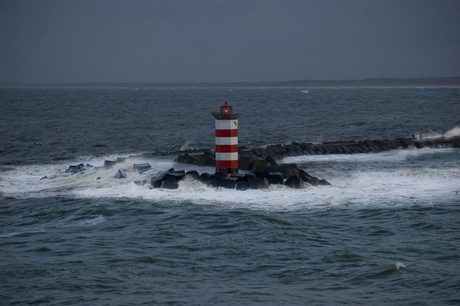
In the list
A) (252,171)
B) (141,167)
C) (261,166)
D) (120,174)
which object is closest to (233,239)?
(261,166)

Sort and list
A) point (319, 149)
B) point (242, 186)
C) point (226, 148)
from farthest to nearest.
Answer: point (319, 149)
point (226, 148)
point (242, 186)

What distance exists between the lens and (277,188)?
1154 centimetres

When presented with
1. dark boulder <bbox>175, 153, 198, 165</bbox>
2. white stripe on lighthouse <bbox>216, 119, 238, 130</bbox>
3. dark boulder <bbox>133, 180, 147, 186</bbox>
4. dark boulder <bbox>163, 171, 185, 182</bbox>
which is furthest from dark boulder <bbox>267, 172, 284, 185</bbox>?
dark boulder <bbox>175, 153, 198, 165</bbox>

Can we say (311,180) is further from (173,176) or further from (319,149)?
(319,149)

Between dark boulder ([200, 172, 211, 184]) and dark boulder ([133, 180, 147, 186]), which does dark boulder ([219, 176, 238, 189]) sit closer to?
dark boulder ([200, 172, 211, 184])

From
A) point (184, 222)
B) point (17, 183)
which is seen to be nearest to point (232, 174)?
point (184, 222)

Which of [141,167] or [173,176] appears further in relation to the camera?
[141,167]

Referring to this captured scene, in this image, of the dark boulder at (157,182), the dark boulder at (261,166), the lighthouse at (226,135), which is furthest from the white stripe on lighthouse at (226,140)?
the dark boulder at (157,182)

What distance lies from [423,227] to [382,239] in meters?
1.00

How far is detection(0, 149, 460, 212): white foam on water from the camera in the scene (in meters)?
10.5

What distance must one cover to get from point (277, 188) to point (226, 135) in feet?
5.31

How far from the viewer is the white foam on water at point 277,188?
1052 cm

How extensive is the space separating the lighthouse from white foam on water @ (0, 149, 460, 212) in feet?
2.75

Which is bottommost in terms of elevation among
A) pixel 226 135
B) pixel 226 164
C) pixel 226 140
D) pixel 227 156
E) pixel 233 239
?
pixel 233 239
